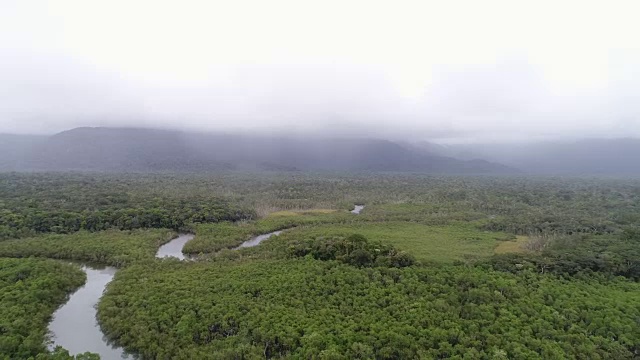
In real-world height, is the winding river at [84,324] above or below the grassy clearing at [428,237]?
below

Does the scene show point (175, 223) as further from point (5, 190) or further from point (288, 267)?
point (5, 190)

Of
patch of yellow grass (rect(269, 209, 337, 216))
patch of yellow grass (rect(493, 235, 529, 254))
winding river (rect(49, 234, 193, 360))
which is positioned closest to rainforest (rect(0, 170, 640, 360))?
winding river (rect(49, 234, 193, 360))

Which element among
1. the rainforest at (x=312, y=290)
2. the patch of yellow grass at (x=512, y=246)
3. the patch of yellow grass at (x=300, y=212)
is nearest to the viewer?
the rainforest at (x=312, y=290)

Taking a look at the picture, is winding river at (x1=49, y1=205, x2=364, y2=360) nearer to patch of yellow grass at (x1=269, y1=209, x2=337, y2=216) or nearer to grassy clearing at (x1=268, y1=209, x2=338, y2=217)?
grassy clearing at (x1=268, y1=209, x2=338, y2=217)

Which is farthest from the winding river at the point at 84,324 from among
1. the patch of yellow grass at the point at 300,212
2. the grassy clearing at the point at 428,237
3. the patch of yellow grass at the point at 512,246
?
the patch of yellow grass at the point at 512,246

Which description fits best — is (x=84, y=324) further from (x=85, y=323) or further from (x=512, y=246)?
(x=512, y=246)

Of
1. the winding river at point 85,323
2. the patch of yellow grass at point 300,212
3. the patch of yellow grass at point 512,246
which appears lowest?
the patch of yellow grass at point 300,212

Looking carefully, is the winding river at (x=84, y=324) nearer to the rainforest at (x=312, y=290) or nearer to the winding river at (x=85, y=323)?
the winding river at (x=85, y=323)
